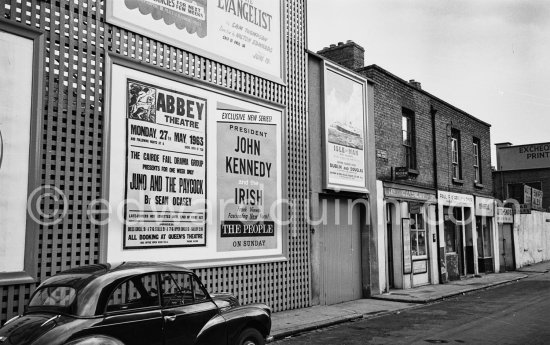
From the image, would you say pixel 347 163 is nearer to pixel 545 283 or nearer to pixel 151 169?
pixel 151 169

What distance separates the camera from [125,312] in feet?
17.2

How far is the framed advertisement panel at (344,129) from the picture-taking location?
537 inches

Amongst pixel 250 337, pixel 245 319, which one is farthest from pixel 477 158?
pixel 245 319

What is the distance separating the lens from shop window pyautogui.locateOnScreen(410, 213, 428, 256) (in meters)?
17.7

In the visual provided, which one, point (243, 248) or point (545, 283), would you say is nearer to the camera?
point (243, 248)

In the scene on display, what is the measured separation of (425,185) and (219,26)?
11.3m

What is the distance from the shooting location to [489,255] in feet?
80.1

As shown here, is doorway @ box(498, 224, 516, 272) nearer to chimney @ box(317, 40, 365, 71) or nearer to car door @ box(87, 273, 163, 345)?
chimney @ box(317, 40, 365, 71)

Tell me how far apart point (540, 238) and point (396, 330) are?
85.8 ft

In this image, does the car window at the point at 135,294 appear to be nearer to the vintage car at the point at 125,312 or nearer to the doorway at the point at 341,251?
the vintage car at the point at 125,312

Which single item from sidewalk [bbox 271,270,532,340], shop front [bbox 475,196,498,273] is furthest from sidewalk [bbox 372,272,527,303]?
shop front [bbox 475,196,498,273]

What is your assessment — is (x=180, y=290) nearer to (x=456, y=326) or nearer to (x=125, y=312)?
(x=125, y=312)

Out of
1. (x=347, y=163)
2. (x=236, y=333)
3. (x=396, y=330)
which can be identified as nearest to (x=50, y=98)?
(x=236, y=333)

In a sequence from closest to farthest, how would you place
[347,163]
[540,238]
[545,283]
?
1. [347,163]
2. [545,283]
3. [540,238]
